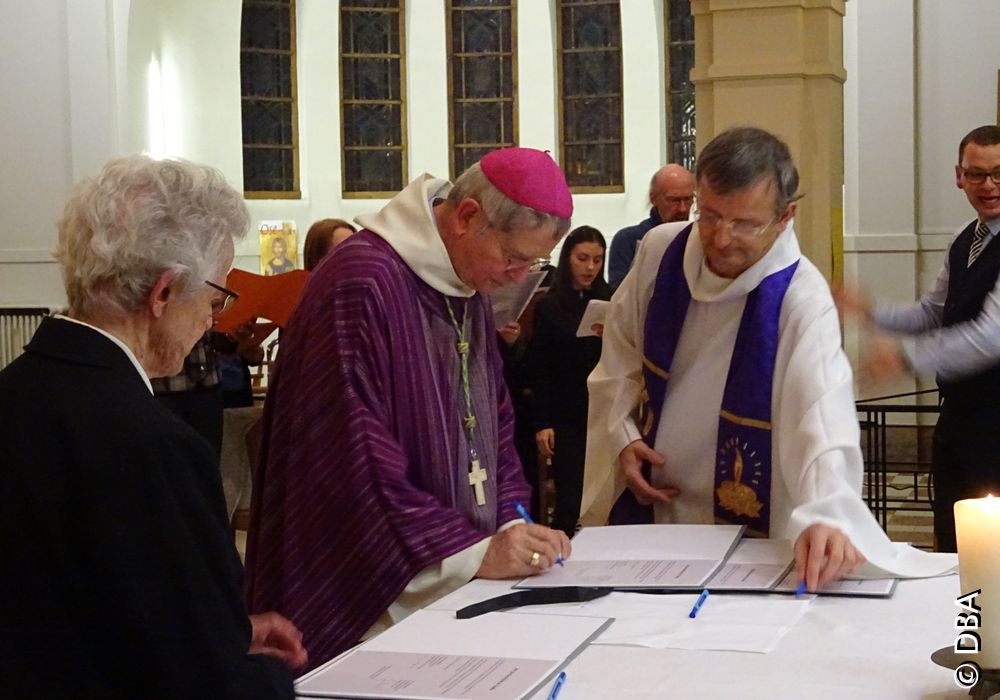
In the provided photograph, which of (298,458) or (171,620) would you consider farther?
(298,458)

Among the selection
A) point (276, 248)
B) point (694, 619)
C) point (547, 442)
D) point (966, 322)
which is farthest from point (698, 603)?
point (276, 248)

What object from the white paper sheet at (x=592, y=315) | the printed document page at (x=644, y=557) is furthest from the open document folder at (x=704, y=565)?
the white paper sheet at (x=592, y=315)

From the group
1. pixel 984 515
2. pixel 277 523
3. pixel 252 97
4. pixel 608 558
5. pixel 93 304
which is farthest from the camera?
pixel 252 97

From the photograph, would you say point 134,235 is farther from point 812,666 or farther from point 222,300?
point 812,666

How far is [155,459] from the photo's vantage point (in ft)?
5.53

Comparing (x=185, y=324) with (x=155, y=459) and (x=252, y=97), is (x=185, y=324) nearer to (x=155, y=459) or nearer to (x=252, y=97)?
(x=155, y=459)

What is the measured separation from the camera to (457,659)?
6.58 ft

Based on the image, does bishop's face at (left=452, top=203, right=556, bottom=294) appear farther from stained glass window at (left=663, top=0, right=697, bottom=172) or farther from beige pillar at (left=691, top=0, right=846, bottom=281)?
stained glass window at (left=663, top=0, right=697, bottom=172)

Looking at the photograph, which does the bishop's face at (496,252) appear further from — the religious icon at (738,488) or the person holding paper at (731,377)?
the religious icon at (738,488)

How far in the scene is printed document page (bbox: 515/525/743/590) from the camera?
2.45 m

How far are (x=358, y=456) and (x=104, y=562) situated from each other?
1041mm

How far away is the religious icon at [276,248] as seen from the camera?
43.0 ft

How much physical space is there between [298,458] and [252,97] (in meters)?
11.6

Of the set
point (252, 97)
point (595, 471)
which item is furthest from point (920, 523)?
point (252, 97)
